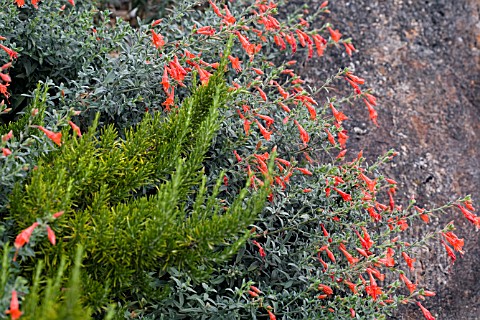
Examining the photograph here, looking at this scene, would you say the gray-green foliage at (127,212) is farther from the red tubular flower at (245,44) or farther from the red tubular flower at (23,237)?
the red tubular flower at (245,44)

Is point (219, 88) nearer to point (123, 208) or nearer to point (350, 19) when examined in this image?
point (123, 208)

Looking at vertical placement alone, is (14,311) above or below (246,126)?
below

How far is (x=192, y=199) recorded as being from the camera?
3.26 metres

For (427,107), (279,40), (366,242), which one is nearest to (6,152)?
(366,242)

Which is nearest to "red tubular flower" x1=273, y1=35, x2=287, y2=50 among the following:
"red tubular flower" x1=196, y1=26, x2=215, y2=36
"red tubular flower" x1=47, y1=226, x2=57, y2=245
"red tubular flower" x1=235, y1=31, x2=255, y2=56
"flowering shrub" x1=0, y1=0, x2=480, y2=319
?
"flowering shrub" x1=0, y1=0, x2=480, y2=319

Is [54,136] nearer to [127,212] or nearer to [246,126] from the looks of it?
[127,212]

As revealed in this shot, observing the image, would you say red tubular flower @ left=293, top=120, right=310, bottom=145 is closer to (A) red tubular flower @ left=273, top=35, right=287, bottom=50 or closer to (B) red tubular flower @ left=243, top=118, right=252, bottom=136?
(B) red tubular flower @ left=243, top=118, right=252, bottom=136

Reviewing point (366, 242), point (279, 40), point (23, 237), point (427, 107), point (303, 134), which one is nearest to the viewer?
point (23, 237)

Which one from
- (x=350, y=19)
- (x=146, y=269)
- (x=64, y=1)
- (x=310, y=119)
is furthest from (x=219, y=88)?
(x=350, y=19)

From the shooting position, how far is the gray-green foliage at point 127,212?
2432mm

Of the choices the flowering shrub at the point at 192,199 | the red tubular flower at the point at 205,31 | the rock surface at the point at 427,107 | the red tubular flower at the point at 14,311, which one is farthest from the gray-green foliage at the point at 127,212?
the rock surface at the point at 427,107

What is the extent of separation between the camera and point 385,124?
4.73 metres

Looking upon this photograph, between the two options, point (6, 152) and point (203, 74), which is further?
point (203, 74)

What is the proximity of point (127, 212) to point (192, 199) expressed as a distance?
704 millimetres
